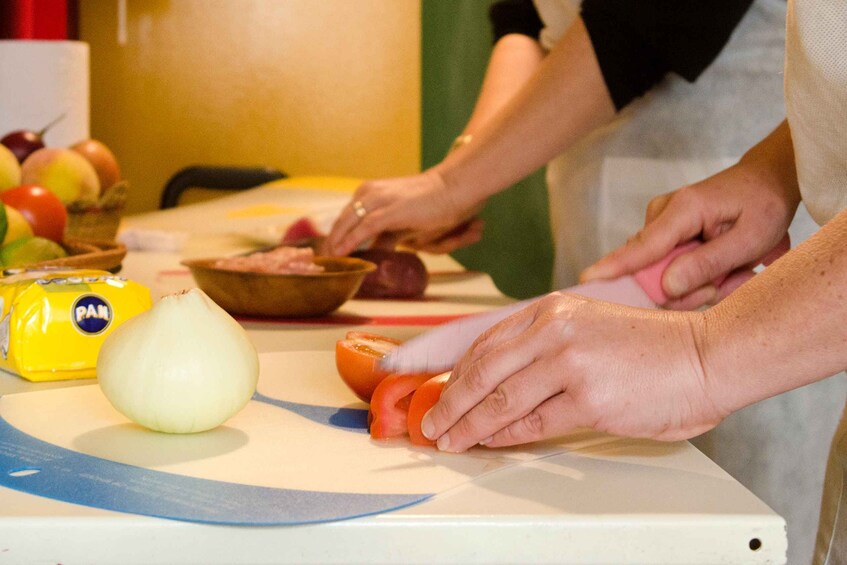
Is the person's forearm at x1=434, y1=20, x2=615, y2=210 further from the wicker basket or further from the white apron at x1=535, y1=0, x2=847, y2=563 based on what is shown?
the wicker basket

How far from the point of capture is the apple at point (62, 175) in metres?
1.53

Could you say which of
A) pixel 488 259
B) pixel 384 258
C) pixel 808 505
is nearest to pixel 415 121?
pixel 488 259

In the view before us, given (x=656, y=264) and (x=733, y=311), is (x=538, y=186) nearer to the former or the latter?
(x=656, y=264)

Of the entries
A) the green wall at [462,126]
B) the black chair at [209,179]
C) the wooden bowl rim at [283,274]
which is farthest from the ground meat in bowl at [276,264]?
the black chair at [209,179]

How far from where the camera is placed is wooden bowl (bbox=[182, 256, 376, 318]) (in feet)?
3.97

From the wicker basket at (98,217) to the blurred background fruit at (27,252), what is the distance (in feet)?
0.86

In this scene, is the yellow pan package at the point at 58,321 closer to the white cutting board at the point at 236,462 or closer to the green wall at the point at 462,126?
the white cutting board at the point at 236,462

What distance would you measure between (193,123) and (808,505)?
7.20 feet

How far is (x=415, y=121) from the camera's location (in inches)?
121

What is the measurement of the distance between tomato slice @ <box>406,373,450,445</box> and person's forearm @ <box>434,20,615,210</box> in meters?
0.64

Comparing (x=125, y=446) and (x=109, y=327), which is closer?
(x=125, y=446)

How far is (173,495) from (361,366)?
0.75ft

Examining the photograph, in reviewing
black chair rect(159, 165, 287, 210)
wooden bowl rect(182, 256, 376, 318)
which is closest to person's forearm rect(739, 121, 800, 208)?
wooden bowl rect(182, 256, 376, 318)

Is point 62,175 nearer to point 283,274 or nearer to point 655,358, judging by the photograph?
point 283,274
